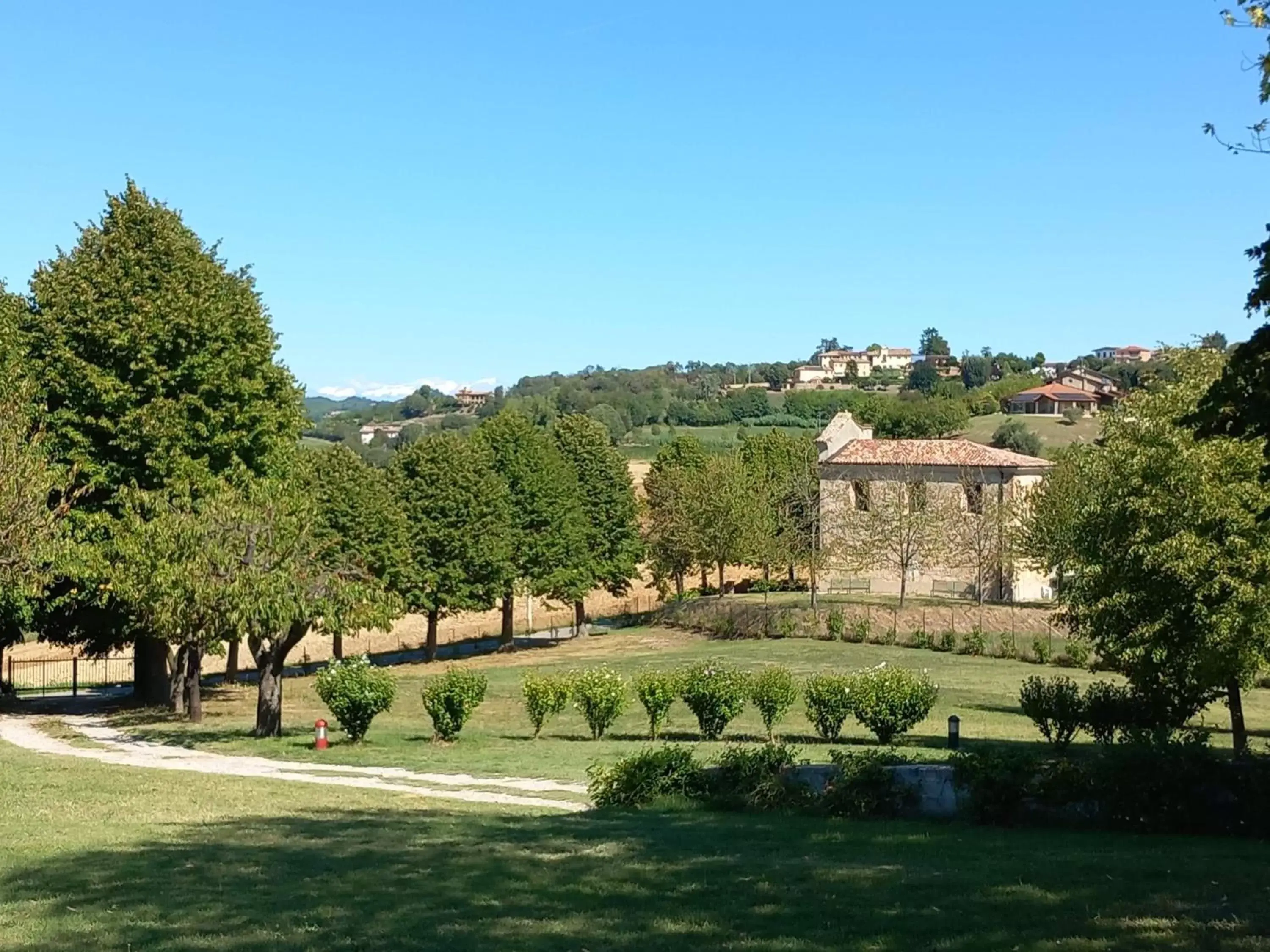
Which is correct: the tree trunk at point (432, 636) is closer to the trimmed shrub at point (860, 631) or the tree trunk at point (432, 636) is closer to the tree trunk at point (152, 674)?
the trimmed shrub at point (860, 631)

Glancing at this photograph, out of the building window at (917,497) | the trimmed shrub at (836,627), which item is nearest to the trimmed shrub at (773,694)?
the trimmed shrub at (836,627)

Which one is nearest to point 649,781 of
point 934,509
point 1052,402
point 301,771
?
point 301,771

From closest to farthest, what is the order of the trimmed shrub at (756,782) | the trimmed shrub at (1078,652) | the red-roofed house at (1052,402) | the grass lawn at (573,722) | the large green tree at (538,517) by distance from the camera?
the trimmed shrub at (756,782) < the grass lawn at (573,722) < the trimmed shrub at (1078,652) < the large green tree at (538,517) < the red-roofed house at (1052,402)

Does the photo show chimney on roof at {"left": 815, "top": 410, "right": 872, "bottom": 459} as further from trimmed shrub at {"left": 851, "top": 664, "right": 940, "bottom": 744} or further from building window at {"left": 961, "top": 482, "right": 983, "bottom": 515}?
trimmed shrub at {"left": 851, "top": 664, "right": 940, "bottom": 744}

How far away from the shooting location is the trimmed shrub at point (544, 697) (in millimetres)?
25484

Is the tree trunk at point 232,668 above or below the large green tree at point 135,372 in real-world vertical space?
below

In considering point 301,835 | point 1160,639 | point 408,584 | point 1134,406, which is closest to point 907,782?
point 301,835

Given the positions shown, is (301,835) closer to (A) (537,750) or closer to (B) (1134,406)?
(A) (537,750)

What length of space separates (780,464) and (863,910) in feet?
246

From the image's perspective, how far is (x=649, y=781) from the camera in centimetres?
1633

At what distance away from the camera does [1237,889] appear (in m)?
9.54

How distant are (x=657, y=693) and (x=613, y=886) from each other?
47.8 ft

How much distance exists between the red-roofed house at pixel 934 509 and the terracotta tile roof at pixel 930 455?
5 cm

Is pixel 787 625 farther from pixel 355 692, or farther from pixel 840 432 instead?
pixel 355 692
